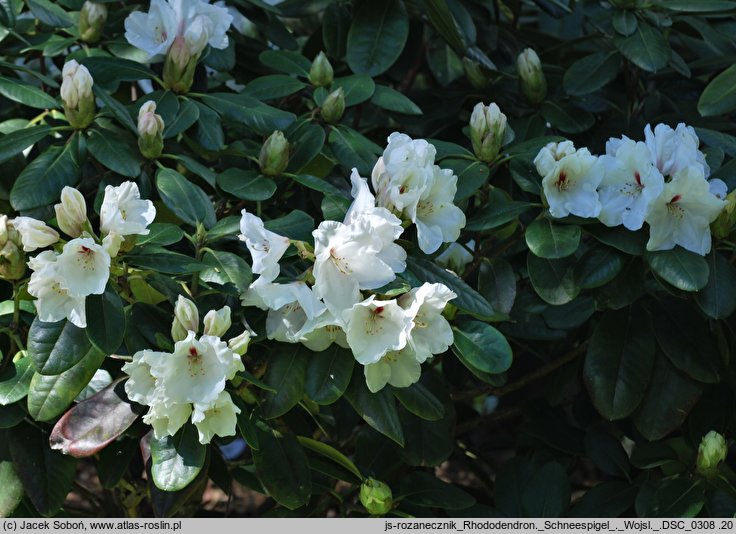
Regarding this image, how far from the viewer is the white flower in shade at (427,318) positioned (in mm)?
1481

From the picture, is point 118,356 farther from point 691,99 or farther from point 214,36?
point 691,99

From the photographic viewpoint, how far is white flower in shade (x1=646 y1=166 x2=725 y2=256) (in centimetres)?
163

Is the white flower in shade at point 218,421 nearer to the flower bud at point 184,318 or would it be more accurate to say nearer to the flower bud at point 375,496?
the flower bud at point 184,318

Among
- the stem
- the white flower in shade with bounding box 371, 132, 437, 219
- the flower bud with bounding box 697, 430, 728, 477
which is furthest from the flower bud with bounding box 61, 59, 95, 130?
the flower bud with bounding box 697, 430, 728, 477

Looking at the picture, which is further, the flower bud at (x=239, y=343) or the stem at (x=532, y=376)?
the stem at (x=532, y=376)

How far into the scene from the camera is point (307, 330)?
1469 millimetres

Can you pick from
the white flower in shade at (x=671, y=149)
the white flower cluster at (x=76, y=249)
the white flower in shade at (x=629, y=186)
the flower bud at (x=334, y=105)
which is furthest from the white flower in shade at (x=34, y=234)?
the white flower in shade at (x=671, y=149)

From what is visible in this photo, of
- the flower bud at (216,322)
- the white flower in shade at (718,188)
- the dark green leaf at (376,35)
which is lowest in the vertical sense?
the dark green leaf at (376,35)

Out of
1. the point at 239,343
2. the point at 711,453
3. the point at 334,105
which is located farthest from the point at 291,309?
the point at 711,453

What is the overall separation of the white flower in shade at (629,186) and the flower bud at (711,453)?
1.53 feet

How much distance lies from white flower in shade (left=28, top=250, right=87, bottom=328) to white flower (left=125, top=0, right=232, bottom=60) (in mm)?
623

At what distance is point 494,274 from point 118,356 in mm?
721

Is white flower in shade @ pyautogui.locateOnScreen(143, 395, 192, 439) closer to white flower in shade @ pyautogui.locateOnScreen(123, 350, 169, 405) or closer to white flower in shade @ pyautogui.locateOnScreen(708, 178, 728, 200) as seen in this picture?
white flower in shade @ pyautogui.locateOnScreen(123, 350, 169, 405)

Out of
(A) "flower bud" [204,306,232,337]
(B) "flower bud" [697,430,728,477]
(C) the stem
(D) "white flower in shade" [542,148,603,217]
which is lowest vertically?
(C) the stem
